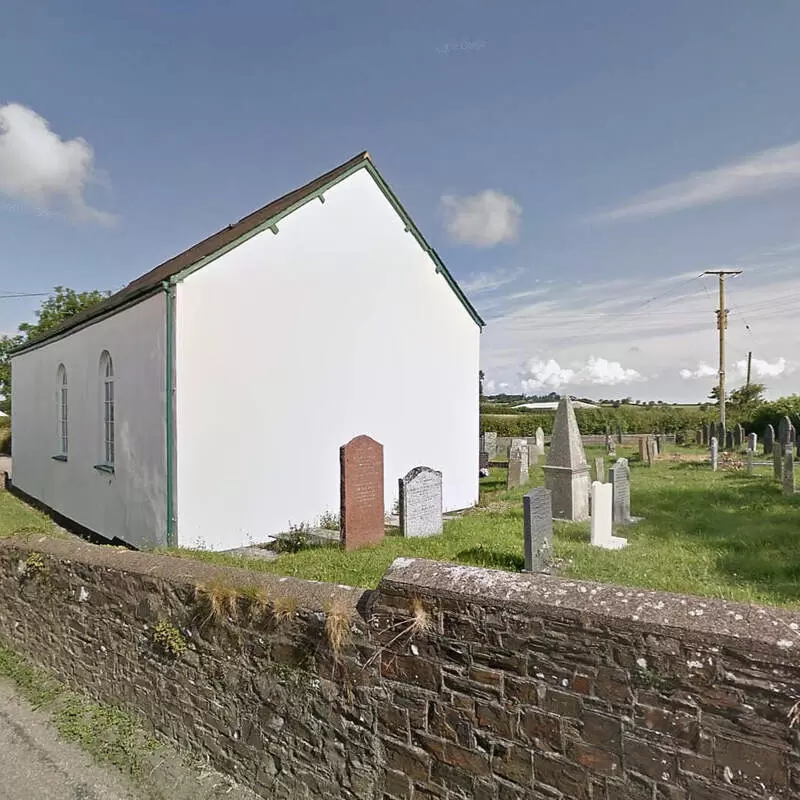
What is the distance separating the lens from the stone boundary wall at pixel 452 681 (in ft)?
7.57

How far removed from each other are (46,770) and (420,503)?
6154mm

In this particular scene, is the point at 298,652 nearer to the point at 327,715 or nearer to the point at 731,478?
the point at 327,715

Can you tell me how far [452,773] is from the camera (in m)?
3.10

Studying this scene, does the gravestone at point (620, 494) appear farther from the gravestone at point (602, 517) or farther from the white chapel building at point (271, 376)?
the white chapel building at point (271, 376)

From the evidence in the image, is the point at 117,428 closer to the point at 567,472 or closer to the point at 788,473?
the point at 567,472

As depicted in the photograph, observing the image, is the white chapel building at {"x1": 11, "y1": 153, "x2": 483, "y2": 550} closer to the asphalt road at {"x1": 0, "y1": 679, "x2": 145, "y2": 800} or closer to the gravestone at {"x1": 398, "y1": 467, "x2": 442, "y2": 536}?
the gravestone at {"x1": 398, "y1": 467, "x2": 442, "y2": 536}

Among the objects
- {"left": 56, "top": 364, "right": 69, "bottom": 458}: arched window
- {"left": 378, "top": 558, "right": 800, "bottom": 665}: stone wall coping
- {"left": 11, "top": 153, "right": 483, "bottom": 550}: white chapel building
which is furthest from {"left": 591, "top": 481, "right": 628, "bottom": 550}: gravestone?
{"left": 56, "top": 364, "right": 69, "bottom": 458}: arched window

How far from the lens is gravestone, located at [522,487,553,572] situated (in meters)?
7.00

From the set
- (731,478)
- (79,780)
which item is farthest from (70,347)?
(731,478)

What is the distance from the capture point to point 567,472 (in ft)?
32.3

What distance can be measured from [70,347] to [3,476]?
329 inches

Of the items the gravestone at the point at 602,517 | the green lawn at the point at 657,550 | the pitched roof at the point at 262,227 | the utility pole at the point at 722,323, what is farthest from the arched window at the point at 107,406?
the utility pole at the point at 722,323

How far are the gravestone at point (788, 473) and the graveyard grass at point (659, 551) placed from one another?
0.95 feet

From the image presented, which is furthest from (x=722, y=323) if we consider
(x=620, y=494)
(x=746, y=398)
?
(x=620, y=494)
